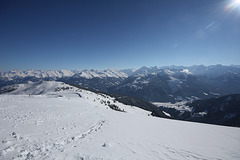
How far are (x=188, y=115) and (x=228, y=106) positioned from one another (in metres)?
60.9

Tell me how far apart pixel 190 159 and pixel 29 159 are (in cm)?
867

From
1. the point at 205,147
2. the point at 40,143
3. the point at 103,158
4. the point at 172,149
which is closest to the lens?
the point at 103,158

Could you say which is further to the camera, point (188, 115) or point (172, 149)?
point (188, 115)

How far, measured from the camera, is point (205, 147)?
8.38 m

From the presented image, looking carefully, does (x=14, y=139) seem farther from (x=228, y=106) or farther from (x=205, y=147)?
(x=228, y=106)

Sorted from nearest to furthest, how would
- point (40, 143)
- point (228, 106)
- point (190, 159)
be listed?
point (190, 159)
point (40, 143)
point (228, 106)

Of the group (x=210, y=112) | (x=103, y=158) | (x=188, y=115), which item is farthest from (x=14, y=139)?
(x=210, y=112)

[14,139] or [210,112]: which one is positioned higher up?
[14,139]

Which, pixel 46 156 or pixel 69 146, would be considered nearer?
pixel 46 156

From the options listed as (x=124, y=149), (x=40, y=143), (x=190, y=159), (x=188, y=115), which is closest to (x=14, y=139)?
(x=40, y=143)

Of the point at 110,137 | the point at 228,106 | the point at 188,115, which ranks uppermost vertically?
the point at 110,137

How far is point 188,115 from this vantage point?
18112cm

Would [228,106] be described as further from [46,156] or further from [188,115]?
[46,156]

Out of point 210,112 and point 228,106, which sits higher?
point 228,106
